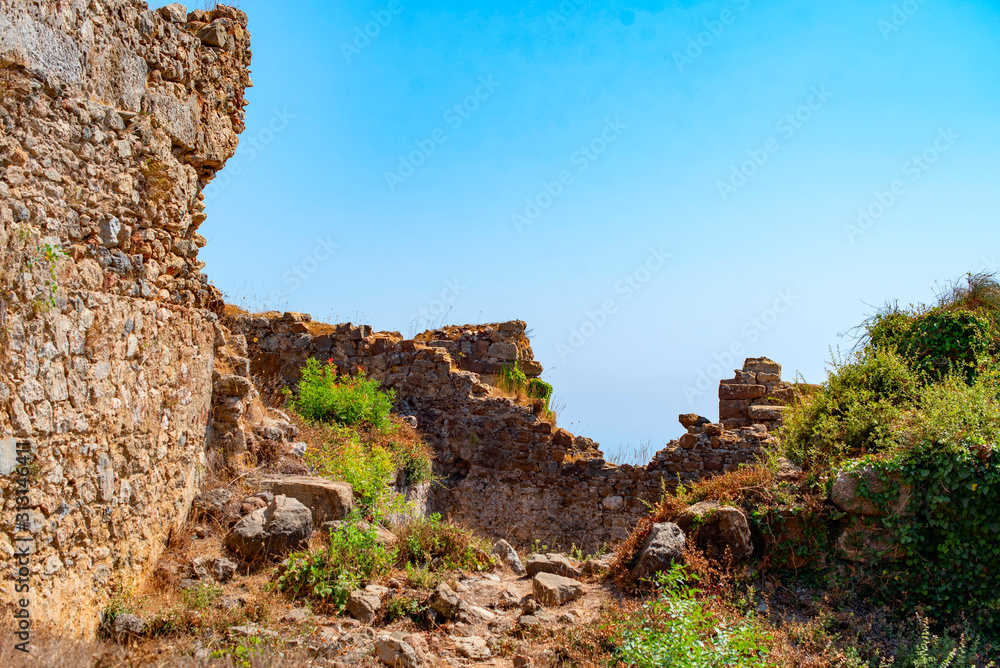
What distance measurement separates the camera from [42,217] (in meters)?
4.24

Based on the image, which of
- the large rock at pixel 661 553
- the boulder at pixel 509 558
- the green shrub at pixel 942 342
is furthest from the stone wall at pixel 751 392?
the boulder at pixel 509 558

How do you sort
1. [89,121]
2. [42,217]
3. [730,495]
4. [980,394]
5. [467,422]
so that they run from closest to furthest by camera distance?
[42,217]
[89,121]
[980,394]
[730,495]
[467,422]

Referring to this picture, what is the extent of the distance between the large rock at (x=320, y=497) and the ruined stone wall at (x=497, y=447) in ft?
15.8

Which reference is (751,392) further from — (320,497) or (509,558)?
(320,497)

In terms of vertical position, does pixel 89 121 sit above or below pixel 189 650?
above

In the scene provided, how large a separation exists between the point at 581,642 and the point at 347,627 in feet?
5.62

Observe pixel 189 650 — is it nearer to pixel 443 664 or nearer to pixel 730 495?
pixel 443 664

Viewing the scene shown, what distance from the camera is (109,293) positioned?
15.8 feet

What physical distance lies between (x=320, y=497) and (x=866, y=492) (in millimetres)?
4891

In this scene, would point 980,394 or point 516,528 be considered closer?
point 980,394

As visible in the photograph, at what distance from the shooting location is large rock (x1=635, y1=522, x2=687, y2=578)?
5.83m

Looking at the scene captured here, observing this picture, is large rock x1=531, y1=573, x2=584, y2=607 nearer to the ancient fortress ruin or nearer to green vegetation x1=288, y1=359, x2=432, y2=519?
green vegetation x1=288, y1=359, x2=432, y2=519

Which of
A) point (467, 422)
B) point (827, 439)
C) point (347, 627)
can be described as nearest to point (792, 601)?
point (827, 439)

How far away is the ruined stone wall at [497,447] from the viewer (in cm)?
1080
